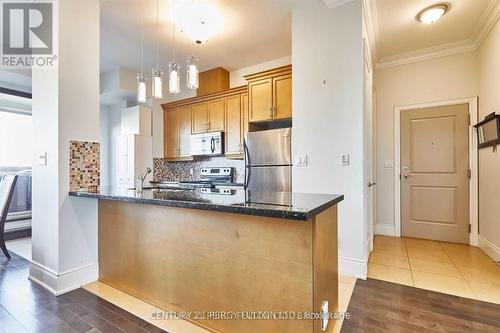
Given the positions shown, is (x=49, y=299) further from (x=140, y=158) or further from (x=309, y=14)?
(x=309, y=14)

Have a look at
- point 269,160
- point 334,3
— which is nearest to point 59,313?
point 269,160

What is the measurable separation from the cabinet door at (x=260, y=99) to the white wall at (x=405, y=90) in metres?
1.87

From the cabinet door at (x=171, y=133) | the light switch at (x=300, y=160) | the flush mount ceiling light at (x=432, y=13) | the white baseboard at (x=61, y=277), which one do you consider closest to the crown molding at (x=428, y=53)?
the flush mount ceiling light at (x=432, y=13)

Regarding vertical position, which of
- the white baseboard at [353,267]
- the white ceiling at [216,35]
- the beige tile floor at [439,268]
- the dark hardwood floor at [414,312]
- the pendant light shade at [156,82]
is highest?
the white ceiling at [216,35]

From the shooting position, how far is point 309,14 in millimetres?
2695

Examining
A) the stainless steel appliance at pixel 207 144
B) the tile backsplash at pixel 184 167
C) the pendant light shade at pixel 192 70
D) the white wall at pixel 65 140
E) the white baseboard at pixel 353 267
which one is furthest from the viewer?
the tile backsplash at pixel 184 167

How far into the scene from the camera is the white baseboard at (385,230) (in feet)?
12.9

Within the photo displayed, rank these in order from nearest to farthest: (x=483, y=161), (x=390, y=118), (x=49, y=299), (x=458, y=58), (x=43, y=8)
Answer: (x=49, y=299) → (x=43, y=8) → (x=483, y=161) → (x=458, y=58) → (x=390, y=118)

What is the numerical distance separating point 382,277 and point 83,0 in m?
3.84

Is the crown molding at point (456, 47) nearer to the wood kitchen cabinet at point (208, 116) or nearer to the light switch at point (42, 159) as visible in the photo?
the wood kitchen cabinet at point (208, 116)

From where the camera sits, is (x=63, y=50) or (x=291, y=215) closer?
(x=291, y=215)

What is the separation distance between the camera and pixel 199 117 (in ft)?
14.7

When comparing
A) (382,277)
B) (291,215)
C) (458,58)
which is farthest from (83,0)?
(458,58)

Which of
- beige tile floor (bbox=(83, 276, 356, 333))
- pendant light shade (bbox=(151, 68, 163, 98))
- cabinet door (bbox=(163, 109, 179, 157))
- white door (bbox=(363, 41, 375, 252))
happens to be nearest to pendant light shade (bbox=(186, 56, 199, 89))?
pendant light shade (bbox=(151, 68, 163, 98))
